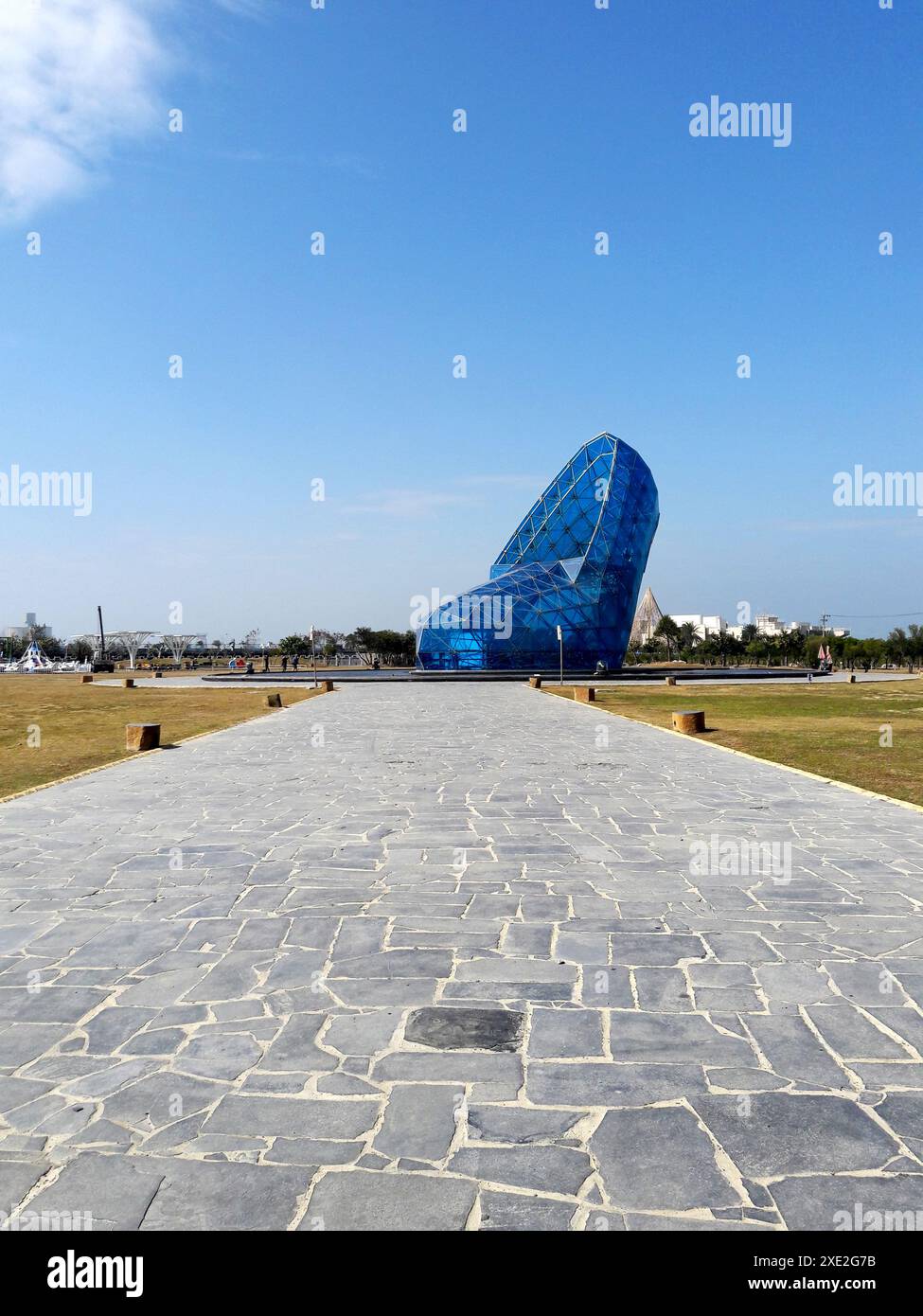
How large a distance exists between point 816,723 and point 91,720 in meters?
20.3

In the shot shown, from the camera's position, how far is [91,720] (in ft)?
80.9

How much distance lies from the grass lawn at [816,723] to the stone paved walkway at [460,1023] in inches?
160

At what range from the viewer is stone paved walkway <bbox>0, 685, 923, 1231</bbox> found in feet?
9.48

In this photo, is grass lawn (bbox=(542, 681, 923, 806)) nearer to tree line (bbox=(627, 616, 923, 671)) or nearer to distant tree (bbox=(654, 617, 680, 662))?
tree line (bbox=(627, 616, 923, 671))

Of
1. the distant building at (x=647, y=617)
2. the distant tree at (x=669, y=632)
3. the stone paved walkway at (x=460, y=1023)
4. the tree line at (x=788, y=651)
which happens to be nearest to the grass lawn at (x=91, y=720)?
the stone paved walkway at (x=460, y=1023)

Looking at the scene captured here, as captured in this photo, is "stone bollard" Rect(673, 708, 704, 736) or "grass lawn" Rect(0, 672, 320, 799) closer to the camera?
"grass lawn" Rect(0, 672, 320, 799)

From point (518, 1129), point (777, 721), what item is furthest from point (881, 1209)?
point (777, 721)

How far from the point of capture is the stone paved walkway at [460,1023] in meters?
2.89

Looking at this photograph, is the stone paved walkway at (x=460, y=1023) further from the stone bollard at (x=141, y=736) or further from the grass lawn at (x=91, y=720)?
the stone bollard at (x=141, y=736)

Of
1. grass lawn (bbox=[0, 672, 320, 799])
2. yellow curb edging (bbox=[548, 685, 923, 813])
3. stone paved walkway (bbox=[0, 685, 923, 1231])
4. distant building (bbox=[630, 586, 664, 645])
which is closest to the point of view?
stone paved walkway (bbox=[0, 685, 923, 1231])

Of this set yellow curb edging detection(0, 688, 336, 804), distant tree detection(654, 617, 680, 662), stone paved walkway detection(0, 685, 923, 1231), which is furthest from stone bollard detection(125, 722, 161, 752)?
distant tree detection(654, 617, 680, 662)

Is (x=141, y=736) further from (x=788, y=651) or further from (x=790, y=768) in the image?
(x=788, y=651)

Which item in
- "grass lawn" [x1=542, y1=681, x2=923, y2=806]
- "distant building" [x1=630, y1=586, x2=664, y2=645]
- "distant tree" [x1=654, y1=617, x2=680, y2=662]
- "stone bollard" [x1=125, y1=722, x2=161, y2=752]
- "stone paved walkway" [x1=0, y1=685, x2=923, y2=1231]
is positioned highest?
"distant building" [x1=630, y1=586, x2=664, y2=645]

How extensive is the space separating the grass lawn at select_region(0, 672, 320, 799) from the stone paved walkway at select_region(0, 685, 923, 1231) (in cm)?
555
